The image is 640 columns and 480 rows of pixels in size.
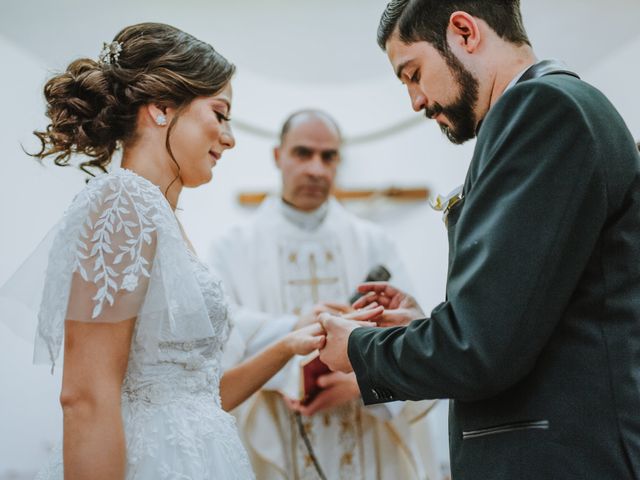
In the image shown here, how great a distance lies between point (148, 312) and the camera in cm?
191

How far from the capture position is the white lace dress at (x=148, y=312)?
1.84 m

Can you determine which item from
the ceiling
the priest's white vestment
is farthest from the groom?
the ceiling

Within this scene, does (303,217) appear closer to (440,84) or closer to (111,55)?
(111,55)

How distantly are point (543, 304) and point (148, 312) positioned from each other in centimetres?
94

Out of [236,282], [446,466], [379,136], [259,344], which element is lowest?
[446,466]

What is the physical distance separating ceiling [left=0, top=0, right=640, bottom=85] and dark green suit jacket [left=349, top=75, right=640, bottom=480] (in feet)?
13.1

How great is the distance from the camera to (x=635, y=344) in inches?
67.0

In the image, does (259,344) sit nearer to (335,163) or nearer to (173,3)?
(335,163)

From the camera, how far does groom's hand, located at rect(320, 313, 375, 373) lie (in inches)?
85.5

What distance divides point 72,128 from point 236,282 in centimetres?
198

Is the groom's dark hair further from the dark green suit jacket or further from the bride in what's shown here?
the bride

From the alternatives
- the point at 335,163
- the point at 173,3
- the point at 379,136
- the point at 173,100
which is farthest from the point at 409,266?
the point at 173,100

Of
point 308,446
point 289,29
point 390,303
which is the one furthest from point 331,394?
point 289,29

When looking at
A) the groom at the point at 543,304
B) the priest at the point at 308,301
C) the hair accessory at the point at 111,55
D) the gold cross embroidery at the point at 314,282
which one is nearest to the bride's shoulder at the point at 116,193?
the hair accessory at the point at 111,55
